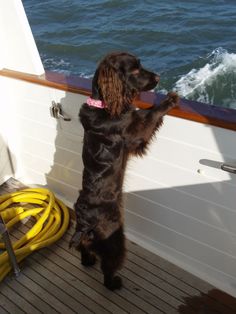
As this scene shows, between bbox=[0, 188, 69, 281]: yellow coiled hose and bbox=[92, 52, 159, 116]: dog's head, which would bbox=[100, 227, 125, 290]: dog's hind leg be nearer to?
bbox=[0, 188, 69, 281]: yellow coiled hose

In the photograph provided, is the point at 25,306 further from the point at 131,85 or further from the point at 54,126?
the point at 131,85

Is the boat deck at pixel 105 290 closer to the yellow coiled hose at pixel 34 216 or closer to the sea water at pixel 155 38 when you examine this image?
the yellow coiled hose at pixel 34 216

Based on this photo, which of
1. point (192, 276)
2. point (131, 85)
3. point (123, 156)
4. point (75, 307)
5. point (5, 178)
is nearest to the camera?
point (131, 85)

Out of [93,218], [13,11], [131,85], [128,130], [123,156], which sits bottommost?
[93,218]

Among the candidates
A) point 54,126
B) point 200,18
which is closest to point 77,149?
point 54,126

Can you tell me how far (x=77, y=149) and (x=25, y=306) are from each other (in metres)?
1.02

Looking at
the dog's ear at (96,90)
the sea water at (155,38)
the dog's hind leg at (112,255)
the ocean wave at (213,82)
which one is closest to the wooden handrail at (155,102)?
the dog's ear at (96,90)

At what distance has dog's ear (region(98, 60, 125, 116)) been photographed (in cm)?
189

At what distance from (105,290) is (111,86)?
1217mm

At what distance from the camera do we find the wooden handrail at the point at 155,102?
188cm

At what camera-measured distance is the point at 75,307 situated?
2.30 meters

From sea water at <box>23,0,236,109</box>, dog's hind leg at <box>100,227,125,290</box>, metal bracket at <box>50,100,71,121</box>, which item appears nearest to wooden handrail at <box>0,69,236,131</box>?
metal bracket at <box>50,100,71,121</box>

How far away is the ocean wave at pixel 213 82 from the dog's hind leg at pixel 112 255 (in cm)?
342

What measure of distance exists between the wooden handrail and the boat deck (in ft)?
3.39
